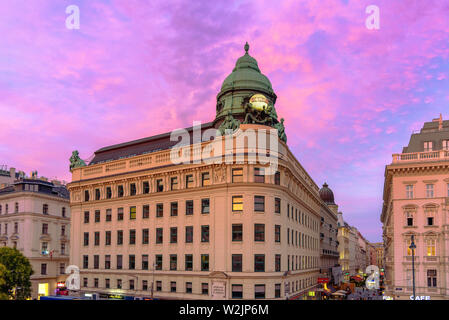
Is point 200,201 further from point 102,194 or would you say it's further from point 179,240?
point 102,194

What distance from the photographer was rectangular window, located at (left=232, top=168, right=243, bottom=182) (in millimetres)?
53500

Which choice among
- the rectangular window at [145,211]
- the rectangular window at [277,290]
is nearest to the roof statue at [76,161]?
the rectangular window at [145,211]

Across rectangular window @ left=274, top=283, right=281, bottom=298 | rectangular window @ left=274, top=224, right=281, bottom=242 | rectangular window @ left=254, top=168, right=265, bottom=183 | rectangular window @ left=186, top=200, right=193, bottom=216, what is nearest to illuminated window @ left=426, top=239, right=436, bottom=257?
rectangular window @ left=274, top=224, right=281, bottom=242

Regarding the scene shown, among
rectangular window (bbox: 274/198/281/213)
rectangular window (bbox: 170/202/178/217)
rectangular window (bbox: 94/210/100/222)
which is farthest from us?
rectangular window (bbox: 94/210/100/222)

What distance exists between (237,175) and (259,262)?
10352mm

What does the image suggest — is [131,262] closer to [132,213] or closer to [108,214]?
[132,213]

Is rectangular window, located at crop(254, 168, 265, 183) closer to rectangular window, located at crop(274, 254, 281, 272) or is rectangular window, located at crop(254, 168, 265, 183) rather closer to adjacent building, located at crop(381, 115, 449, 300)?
rectangular window, located at crop(274, 254, 281, 272)

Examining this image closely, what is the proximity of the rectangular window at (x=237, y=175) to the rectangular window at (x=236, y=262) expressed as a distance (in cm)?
880

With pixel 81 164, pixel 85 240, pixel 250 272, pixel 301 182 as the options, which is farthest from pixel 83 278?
pixel 301 182

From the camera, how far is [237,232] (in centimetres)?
5234

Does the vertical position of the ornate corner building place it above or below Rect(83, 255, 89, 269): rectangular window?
above

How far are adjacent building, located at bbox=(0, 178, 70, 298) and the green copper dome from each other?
144ft

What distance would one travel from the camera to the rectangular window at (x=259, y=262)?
51.5m
